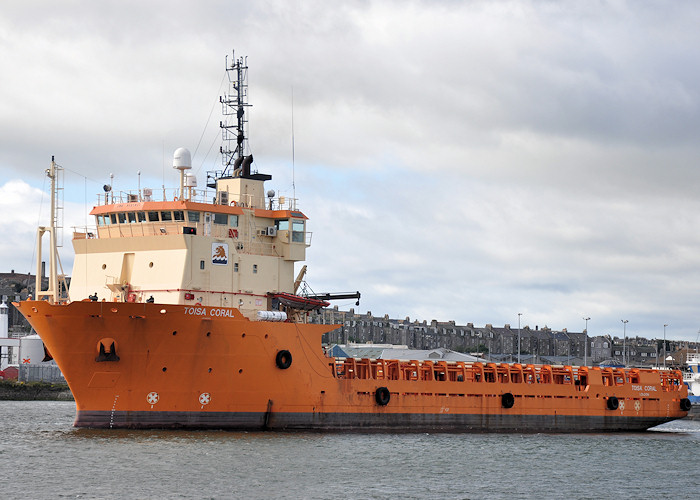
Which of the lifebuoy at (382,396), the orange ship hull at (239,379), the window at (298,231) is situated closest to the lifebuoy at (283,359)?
the orange ship hull at (239,379)

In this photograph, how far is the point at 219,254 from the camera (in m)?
33.2

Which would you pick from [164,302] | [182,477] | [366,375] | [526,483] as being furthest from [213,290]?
[526,483]

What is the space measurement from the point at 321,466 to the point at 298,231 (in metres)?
11.0

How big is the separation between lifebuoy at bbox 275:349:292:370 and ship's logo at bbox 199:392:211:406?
8.44ft

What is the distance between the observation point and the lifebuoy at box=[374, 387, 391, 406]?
3494 cm

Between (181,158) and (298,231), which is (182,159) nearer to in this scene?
(181,158)

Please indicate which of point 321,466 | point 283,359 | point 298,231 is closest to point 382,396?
point 283,359

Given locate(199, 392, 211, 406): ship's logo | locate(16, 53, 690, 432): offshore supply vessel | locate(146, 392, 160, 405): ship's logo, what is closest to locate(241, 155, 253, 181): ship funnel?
locate(16, 53, 690, 432): offshore supply vessel

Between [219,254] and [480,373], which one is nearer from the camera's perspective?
[219,254]

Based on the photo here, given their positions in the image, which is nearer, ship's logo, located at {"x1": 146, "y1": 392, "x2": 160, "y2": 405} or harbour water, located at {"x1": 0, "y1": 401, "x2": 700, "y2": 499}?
harbour water, located at {"x1": 0, "y1": 401, "x2": 700, "y2": 499}

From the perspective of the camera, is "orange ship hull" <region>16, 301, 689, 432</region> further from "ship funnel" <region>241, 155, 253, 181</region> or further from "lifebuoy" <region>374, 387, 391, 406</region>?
"ship funnel" <region>241, 155, 253, 181</region>

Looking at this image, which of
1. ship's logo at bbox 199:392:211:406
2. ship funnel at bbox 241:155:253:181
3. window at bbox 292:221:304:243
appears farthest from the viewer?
ship funnel at bbox 241:155:253:181

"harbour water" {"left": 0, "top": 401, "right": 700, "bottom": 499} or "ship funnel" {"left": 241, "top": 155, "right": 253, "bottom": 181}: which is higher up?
"ship funnel" {"left": 241, "top": 155, "right": 253, "bottom": 181}

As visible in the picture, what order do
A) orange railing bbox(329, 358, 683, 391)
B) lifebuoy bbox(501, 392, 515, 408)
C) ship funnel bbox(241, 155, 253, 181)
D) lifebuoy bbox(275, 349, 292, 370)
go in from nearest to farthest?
lifebuoy bbox(275, 349, 292, 370) → orange railing bbox(329, 358, 683, 391) → ship funnel bbox(241, 155, 253, 181) → lifebuoy bbox(501, 392, 515, 408)
